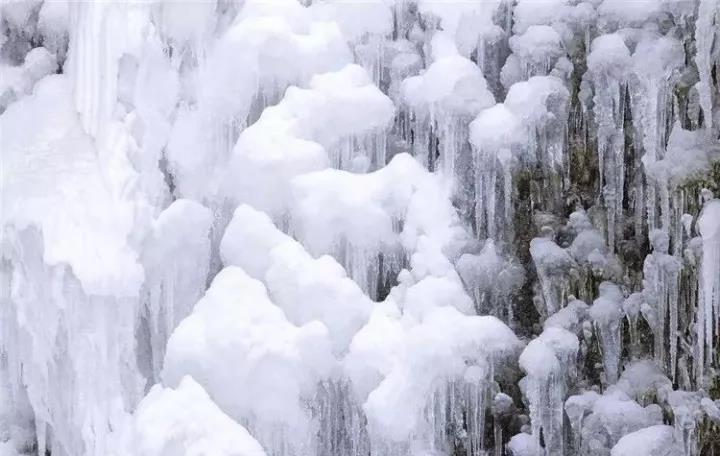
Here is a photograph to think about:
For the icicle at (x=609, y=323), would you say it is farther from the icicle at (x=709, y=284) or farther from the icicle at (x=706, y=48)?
the icicle at (x=706, y=48)

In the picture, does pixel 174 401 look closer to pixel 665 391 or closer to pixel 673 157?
pixel 665 391

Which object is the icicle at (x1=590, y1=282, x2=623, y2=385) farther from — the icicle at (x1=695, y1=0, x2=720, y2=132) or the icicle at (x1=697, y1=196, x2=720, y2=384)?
the icicle at (x1=695, y1=0, x2=720, y2=132)

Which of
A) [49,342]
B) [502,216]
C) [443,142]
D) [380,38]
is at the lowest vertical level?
[49,342]

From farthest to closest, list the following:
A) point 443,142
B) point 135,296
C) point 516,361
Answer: point 135,296 → point 443,142 → point 516,361

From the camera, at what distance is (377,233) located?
4.13 metres

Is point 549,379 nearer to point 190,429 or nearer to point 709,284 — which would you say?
point 709,284

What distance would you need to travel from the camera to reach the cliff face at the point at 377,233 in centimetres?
378

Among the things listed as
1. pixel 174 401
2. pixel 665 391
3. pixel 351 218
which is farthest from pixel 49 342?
pixel 665 391

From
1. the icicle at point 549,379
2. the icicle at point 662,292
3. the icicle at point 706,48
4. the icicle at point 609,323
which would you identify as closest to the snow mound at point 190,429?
the icicle at point 549,379

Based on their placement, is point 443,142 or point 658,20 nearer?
point 658,20

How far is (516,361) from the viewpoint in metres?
3.97

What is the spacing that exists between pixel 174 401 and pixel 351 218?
38.5 inches

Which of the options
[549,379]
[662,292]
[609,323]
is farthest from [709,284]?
[549,379]

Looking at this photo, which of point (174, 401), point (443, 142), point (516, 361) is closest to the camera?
point (174, 401)
